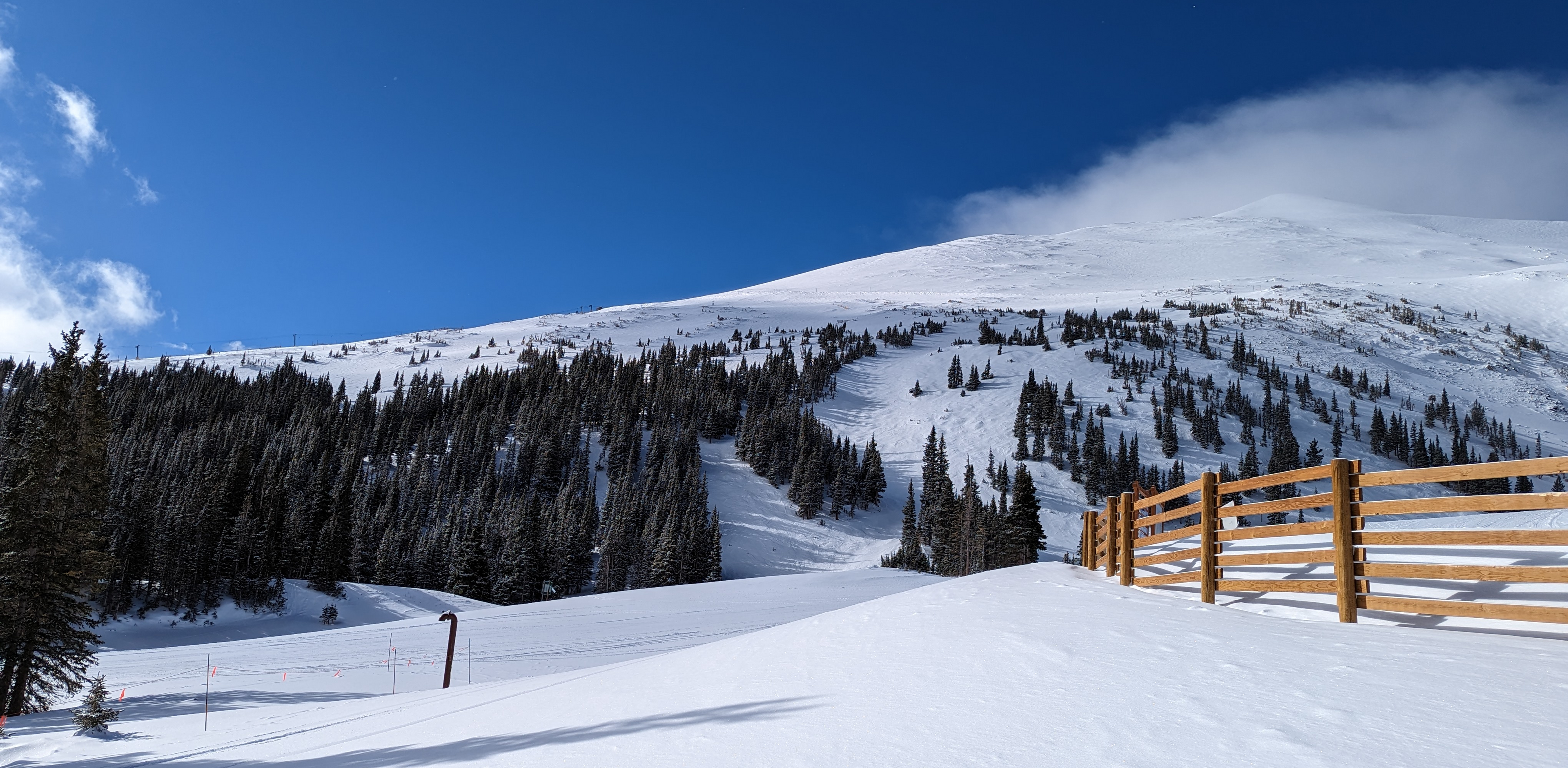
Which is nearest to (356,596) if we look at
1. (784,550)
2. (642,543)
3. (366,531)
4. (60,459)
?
(366,531)

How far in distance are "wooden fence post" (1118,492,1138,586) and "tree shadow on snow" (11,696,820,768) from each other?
8.45 meters

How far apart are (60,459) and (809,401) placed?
110 meters

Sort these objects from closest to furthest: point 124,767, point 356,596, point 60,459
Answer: point 124,767, point 60,459, point 356,596

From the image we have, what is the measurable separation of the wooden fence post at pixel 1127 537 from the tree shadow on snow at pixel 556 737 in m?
8.45

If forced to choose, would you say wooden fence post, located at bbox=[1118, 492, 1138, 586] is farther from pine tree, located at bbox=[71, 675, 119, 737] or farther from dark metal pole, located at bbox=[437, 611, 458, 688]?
pine tree, located at bbox=[71, 675, 119, 737]

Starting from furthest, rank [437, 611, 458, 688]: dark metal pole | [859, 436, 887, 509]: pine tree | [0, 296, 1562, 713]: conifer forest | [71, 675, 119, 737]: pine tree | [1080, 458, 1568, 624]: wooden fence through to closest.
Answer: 1. [859, 436, 887, 509]: pine tree
2. [0, 296, 1562, 713]: conifer forest
3. [437, 611, 458, 688]: dark metal pole
4. [71, 675, 119, 737]: pine tree
5. [1080, 458, 1568, 624]: wooden fence

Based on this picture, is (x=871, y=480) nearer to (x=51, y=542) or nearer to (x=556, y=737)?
(x=51, y=542)

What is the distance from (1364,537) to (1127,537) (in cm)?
457

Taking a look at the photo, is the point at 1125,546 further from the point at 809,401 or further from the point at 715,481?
the point at 809,401

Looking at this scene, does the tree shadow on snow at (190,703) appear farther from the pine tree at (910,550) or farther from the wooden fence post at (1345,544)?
the pine tree at (910,550)

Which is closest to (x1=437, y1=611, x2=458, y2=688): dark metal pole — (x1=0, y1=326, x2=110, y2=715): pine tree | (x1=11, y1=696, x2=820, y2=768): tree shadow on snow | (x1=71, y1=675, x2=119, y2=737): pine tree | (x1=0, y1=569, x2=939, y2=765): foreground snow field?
(x1=0, y1=569, x2=939, y2=765): foreground snow field

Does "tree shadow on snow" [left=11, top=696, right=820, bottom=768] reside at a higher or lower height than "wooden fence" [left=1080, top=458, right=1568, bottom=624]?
lower

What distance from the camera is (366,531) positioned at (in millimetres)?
69500

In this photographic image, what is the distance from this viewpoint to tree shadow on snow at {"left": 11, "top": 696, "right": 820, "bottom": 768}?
508 cm
